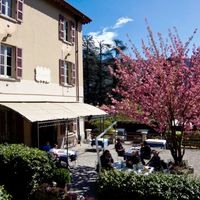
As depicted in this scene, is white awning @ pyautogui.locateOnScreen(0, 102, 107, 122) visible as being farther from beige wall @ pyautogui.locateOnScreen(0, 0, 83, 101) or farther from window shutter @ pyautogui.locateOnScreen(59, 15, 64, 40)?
window shutter @ pyautogui.locateOnScreen(59, 15, 64, 40)

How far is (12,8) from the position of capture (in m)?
19.8

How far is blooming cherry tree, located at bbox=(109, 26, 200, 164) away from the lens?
50.1 ft

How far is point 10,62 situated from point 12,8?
132 inches

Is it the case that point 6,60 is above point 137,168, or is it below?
above

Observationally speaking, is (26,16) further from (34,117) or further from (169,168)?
(169,168)

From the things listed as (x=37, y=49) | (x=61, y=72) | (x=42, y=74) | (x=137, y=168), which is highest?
(x=37, y=49)

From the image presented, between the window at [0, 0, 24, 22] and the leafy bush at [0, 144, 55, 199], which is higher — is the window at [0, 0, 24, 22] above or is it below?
above

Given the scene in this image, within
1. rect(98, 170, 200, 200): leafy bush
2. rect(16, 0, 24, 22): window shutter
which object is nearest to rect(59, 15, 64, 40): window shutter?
rect(16, 0, 24, 22): window shutter

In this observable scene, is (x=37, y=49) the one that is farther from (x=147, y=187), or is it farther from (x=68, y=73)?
(x=147, y=187)

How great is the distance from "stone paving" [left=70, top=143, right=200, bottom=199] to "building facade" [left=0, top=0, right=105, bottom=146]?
259 cm

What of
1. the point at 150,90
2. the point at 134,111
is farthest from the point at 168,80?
the point at 134,111

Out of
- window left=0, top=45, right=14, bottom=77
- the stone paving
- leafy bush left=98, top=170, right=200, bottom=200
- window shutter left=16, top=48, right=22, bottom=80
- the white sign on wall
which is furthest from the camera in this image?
the white sign on wall

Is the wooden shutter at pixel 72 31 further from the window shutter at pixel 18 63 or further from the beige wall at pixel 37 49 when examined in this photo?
the window shutter at pixel 18 63

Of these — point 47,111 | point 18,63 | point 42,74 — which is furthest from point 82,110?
point 18,63
